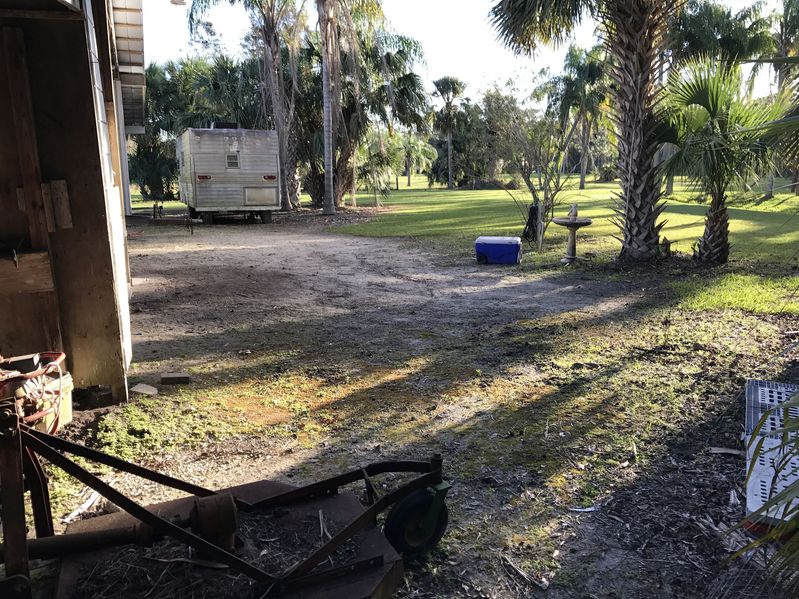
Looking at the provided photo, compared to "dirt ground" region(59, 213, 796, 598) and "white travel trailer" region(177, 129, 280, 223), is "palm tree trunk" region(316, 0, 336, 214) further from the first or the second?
"dirt ground" region(59, 213, 796, 598)

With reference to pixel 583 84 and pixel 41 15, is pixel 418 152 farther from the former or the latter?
pixel 41 15

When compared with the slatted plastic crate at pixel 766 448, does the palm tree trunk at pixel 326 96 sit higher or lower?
higher

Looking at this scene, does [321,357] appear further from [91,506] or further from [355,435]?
[91,506]

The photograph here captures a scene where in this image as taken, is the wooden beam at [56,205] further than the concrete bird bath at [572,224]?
No

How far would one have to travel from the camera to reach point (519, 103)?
56.6 feet

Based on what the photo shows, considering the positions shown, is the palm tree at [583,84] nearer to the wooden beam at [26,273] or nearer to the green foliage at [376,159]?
the green foliage at [376,159]

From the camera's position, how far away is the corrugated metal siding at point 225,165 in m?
19.7

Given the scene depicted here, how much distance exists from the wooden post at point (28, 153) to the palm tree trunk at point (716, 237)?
10648 mm

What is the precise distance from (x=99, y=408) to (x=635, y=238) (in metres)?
10.0

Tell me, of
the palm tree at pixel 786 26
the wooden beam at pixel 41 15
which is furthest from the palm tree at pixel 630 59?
the palm tree at pixel 786 26

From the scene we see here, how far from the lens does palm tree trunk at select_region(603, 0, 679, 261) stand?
35.4 feet

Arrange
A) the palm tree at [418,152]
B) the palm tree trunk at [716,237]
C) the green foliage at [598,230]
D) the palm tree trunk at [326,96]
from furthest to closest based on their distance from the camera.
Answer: the palm tree at [418,152] < the palm tree trunk at [326,96] < the green foliage at [598,230] < the palm tree trunk at [716,237]

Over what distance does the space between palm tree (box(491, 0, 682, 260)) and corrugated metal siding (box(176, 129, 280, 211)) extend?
11.2 metres

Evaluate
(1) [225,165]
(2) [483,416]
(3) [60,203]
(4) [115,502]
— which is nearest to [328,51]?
(1) [225,165]
